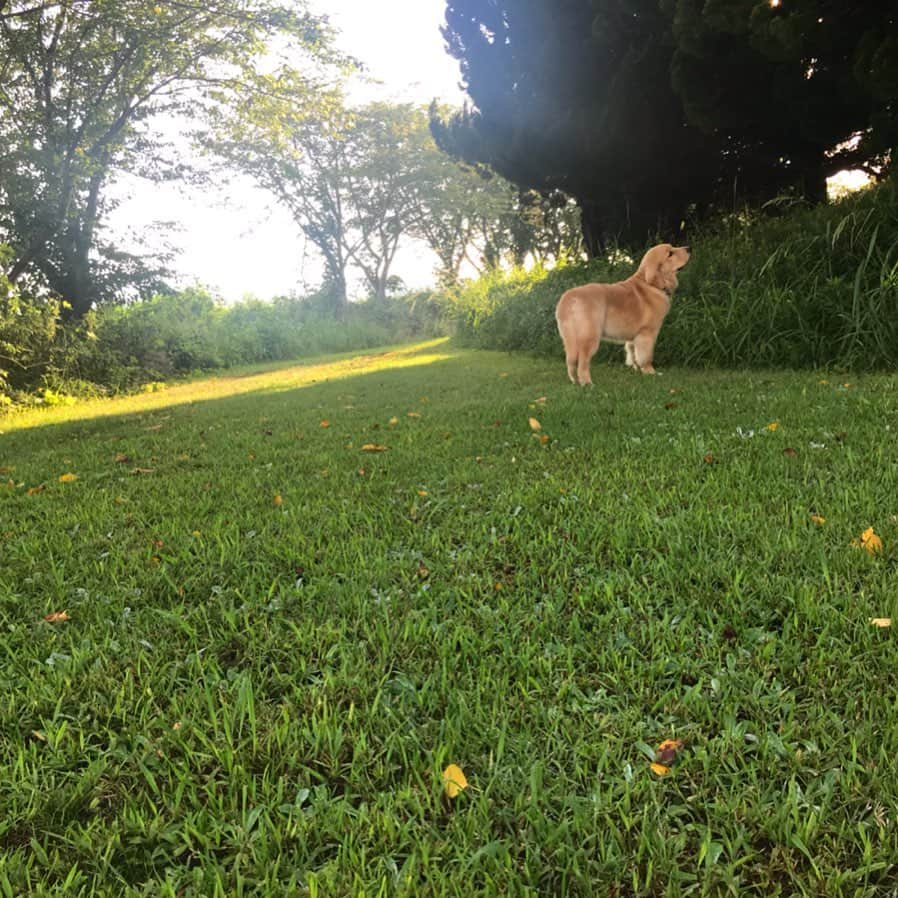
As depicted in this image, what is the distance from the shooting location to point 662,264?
5.67 m

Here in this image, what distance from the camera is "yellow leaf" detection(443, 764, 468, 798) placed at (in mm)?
982

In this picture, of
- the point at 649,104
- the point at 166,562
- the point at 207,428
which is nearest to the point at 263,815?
the point at 166,562

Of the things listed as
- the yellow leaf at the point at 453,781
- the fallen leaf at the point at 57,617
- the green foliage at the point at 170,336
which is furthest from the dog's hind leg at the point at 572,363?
the green foliage at the point at 170,336

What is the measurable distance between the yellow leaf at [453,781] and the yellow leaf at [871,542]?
138cm

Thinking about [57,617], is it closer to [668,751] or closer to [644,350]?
[668,751]

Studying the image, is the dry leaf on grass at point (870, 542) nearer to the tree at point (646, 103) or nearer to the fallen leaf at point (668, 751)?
the fallen leaf at point (668, 751)

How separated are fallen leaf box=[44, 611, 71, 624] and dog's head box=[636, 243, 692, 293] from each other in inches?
219

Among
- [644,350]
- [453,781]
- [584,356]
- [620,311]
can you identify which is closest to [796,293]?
[644,350]

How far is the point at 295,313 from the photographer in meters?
22.4

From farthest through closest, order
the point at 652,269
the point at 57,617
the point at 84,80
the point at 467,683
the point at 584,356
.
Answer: the point at 84,80, the point at 652,269, the point at 584,356, the point at 57,617, the point at 467,683

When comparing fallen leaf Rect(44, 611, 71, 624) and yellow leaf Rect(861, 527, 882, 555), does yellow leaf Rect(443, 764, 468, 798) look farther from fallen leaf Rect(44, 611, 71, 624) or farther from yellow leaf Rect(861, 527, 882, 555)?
yellow leaf Rect(861, 527, 882, 555)

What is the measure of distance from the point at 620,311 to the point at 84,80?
1251cm

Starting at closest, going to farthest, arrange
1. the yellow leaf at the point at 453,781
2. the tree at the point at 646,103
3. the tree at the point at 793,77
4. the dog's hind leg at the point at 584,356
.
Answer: the yellow leaf at the point at 453,781 → the tree at the point at 793,77 → the dog's hind leg at the point at 584,356 → the tree at the point at 646,103

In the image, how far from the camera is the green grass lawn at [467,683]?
0.87m
